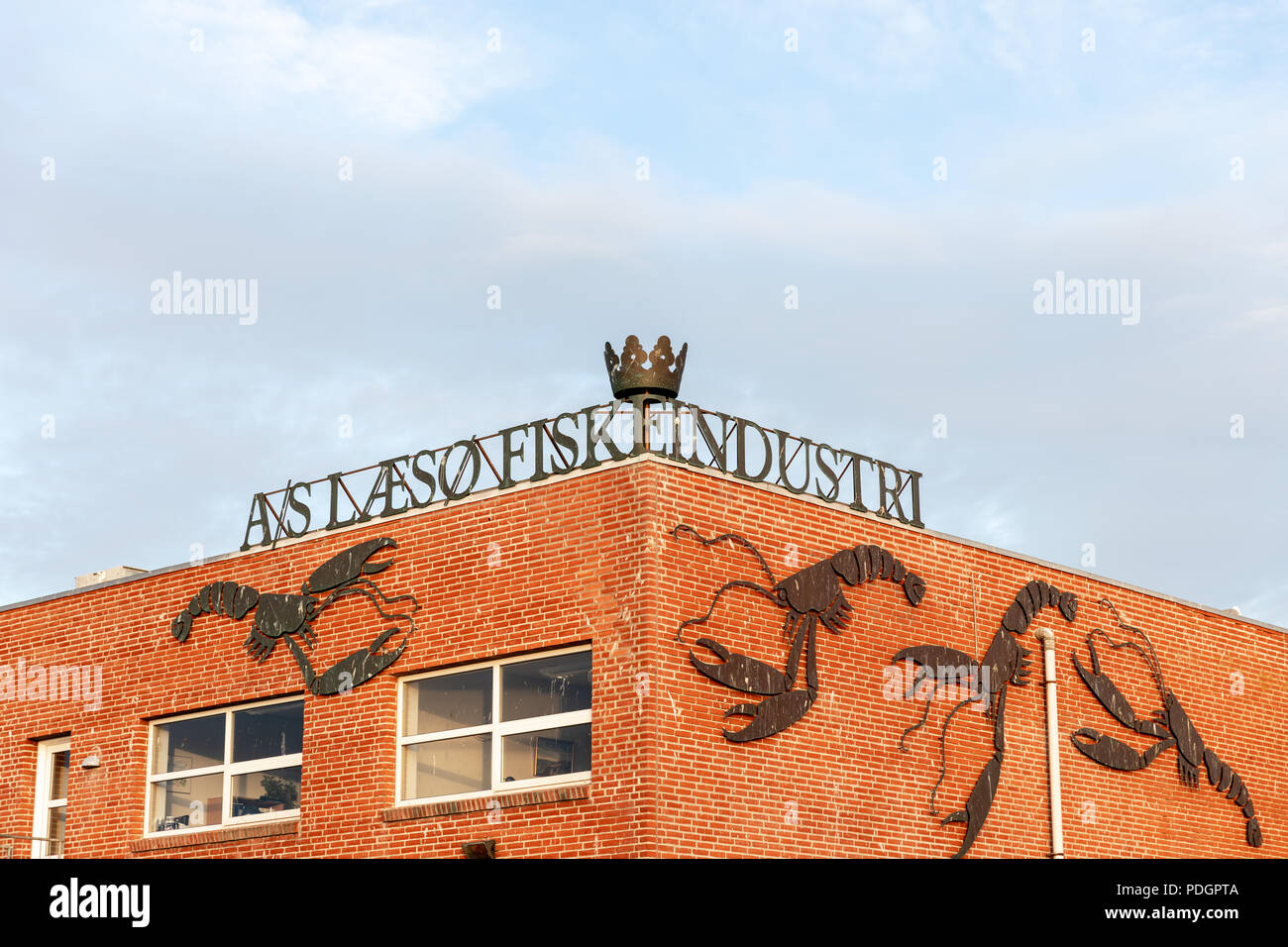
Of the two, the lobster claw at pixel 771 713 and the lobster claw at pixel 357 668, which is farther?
the lobster claw at pixel 357 668

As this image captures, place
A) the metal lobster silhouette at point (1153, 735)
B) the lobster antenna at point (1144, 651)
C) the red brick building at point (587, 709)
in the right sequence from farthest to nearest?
the lobster antenna at point (1144, 651) → the metal lobster silhouette at point (1153, 735) → the red brick building at point (587, 709)

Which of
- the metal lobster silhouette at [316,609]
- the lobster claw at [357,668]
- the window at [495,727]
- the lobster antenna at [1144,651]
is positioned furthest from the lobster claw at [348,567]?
the lobster antenna at [1144,651]

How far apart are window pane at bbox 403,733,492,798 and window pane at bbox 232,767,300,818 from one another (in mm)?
1759

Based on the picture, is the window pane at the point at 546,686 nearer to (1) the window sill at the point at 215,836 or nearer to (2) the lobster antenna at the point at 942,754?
(1) the window sill at the point at 215,836

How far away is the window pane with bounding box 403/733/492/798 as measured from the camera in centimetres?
1906

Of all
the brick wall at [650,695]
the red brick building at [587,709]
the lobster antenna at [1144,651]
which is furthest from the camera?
the lobster antenna at [1144,651]

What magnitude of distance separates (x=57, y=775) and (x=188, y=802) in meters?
2.84

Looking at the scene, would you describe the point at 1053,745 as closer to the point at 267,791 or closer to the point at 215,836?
the point at 267,791

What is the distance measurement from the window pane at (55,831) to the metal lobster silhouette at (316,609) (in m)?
3.43

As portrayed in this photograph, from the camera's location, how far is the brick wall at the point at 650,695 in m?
17.8

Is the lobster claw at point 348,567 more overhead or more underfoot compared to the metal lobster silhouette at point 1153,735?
more overhead

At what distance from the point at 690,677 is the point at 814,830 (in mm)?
2234

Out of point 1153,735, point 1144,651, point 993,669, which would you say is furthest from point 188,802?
point 1144,651
